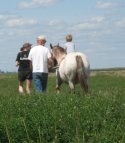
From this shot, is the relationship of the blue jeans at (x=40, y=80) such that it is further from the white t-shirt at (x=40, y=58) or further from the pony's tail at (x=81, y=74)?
the pony's tail at (x=81, y=74)

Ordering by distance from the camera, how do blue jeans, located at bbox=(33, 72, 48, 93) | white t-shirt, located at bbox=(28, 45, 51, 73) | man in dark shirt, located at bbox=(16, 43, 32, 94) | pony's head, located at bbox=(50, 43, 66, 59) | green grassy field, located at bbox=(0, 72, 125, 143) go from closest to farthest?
green grassy field, located at bbox=(0, 72, 125, 143) < white t-shirt, located at bbox=(28, 45, 51, 73) < blue jeans, located at bbox=(33, 72, 48, 93) < pony's head, located at bbox=(50, 43, 66, 59) < man in dark shirt, located at bbox=(16, 43, 32, 94)

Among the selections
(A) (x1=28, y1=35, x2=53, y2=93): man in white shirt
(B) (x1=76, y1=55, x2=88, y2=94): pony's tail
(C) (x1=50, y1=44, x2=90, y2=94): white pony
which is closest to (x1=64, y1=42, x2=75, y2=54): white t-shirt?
(C) (x1=50, y1=44, x2=90, y2=94): white pony

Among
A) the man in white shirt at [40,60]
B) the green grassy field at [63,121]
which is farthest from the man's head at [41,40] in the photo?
the green grassy field at [63,121]

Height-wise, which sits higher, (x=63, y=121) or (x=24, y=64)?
(x=24, y=64)

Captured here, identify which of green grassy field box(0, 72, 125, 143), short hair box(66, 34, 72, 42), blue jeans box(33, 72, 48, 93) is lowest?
green grassy field box(0, 72, 125, 143)

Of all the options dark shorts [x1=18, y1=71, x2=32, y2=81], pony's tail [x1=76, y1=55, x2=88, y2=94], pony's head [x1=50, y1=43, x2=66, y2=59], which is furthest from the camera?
dark shorts [x1=18, y1=71, x2=32, y2=81]

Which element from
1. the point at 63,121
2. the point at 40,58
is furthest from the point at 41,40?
the point at 63,121

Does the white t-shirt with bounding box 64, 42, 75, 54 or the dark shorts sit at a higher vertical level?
the white t-shirt with bounding box 64, 42, 75, 54

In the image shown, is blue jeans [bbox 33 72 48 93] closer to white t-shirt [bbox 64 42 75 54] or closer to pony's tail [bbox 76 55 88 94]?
pony's tail [bbox 76 55 88 94]

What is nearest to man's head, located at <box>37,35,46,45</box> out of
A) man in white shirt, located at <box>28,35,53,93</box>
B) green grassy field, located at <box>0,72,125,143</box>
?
man in white shirt, located at <box>28,35,53,93</box>

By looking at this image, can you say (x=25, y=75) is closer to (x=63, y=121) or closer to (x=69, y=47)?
(x=69, y=47)

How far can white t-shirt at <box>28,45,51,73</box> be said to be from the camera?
17.3m

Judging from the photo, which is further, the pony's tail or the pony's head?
the pony's head

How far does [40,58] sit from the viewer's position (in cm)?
1733
